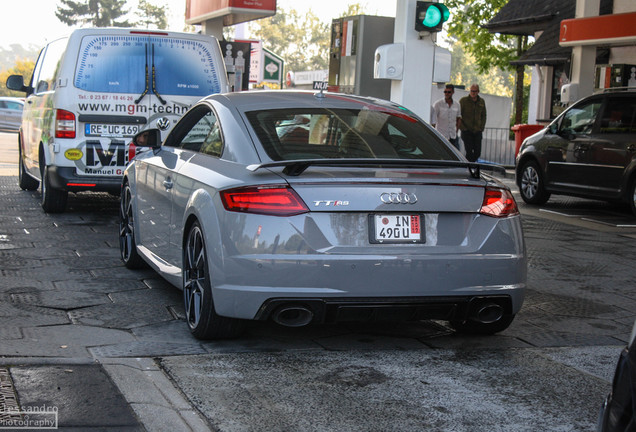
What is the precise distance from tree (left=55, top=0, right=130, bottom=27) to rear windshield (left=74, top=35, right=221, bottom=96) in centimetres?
10779

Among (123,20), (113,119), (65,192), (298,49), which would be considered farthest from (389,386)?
(298,49)

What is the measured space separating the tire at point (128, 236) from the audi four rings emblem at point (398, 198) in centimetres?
313

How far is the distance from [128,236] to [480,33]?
32367 millimetres

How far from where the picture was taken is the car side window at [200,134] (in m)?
6.05

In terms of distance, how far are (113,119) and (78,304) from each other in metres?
4.24

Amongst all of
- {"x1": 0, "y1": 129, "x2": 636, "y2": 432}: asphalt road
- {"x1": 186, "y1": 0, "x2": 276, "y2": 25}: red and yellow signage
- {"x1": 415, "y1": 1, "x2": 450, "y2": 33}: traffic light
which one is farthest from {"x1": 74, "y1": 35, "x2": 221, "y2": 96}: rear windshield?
{"x1": 186, "y1": 0, "x2": 276, "y2": 25}: red and yellow signage

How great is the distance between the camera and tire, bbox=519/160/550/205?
15.1 metres

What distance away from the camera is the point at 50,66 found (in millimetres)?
11750

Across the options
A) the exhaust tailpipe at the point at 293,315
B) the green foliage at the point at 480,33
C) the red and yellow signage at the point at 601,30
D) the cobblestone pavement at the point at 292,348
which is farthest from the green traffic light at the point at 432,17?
the green foliage at the point at 480,33

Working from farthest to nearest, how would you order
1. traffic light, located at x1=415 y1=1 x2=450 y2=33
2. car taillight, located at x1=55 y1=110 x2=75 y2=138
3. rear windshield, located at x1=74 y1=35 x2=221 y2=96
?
traffic light, located at x1=415 y1=1 x2=450 y2=33 → rear windshield, located at x1=74 y1=35 x2=221 y2=96 → car taillight, located at x1=55 y1=110 x2=75 y2=138

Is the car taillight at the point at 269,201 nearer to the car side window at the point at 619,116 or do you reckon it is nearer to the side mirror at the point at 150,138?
the side mirror at the point at 150,138

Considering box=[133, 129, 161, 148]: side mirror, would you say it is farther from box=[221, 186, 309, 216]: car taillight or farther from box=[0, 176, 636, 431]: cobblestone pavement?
A: box=[221, 186, 309, 216]: car taillight

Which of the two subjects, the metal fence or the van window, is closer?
the van window

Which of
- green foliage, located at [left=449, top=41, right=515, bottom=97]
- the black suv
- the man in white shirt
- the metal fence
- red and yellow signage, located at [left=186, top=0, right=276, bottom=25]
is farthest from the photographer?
green foliage, located at [left=449, top=41, right=515, bottom=97]
